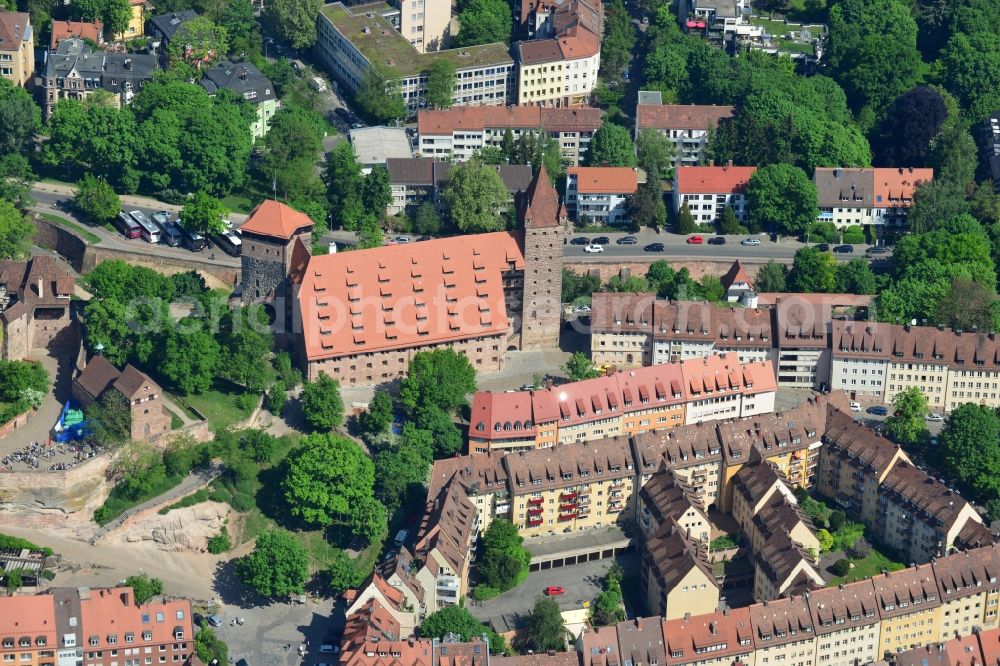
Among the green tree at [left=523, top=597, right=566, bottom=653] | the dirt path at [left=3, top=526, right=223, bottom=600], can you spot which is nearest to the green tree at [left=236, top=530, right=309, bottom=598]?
the dirt path at [left=3, top=526, right=223, bottom=600]

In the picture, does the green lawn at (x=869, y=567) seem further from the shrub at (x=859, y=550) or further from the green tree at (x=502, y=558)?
the green tree at (x=502, y=558)

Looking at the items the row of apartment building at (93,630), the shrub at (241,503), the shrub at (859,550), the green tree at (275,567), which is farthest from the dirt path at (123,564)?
the shrub at (859,550)

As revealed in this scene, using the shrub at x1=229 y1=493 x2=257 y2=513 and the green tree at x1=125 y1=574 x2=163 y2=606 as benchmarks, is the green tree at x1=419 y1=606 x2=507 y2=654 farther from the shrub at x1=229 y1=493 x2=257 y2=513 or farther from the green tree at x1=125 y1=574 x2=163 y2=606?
the green tree at x1=125 y1=574 x2=163 y2=606

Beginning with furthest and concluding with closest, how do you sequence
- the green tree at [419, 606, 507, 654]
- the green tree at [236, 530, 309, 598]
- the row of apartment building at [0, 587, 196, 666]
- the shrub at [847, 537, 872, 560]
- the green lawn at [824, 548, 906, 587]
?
the shrub at [847, 537, 872, 560], the green lawn at [824, 548, 906, 587], the green tree at [236, 530, 309, 598], the green tree at [419, 606, 507, 654], the row of apartment building at [0, 587, 196, 666]

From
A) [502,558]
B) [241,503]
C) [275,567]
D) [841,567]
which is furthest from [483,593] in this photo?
[841,567]

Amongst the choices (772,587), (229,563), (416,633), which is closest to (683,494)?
(772,587)

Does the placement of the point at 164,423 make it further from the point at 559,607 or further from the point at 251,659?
the point at 559,607

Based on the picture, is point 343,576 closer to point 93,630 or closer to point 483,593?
point 483,593
